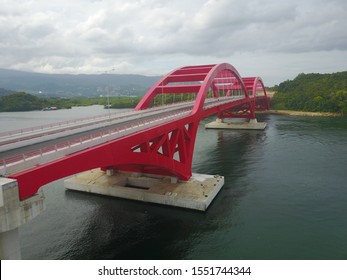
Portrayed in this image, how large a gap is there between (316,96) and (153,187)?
4255 inches

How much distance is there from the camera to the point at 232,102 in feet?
204

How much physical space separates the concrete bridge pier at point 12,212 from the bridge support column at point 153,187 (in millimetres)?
16257

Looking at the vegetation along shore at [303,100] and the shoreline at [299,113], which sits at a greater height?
the vegetation along shore at [303,100]

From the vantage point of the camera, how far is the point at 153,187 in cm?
3278

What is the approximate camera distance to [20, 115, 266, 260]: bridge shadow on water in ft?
74.8

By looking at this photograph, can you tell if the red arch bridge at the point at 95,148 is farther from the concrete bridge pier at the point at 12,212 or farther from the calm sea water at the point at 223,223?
the calm sea water at the point at 223,223

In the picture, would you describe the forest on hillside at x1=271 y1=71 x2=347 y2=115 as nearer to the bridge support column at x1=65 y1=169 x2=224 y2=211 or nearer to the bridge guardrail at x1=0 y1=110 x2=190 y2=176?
the bridge support column at x1=65 y1=169 x2=224 y2=211

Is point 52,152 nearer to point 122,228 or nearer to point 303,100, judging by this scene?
point 122,228

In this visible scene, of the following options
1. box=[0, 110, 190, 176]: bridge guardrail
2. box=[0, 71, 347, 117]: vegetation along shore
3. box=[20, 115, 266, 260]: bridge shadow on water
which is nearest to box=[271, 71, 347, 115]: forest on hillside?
box=[0, 71, 347, 117]: vegetation along shore

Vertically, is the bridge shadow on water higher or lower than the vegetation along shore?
lower

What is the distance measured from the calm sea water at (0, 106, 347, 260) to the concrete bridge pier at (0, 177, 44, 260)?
332 inches

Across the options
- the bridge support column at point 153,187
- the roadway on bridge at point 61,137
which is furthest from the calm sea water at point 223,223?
the roadway on bridge at point 61,137

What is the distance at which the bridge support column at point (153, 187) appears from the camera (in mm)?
30016

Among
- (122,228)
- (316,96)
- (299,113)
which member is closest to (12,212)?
(122,228)
